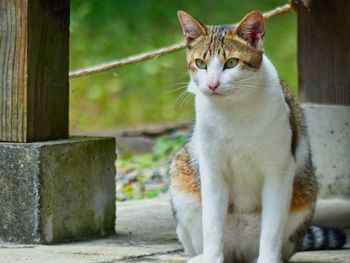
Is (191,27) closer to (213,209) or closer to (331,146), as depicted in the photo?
(213,209)

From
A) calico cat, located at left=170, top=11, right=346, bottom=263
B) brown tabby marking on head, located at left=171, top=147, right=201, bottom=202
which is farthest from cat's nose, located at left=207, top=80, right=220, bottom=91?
brown tabby marking on head, located at left=171, top=147, right=201, bottom=202

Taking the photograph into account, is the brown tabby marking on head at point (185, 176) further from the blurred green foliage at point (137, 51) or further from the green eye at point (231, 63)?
the blurred green foliage at point (137, 51)

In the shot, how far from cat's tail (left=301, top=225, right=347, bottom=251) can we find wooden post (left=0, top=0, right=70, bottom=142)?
1.47m

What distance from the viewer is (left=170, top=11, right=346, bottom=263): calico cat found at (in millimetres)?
4355

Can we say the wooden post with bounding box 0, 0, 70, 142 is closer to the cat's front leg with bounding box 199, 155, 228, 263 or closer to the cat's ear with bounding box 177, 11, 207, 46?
the cat's ear with bounding box 177, 11, 207, 46

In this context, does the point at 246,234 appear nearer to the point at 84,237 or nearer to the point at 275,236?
the point at 275,236

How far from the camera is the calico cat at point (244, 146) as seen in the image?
171 inches

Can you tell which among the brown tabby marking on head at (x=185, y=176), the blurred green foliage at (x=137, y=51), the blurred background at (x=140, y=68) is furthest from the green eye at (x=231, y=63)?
the blurred green foliage at (x=137, y=51)

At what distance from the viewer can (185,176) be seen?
15.9 feet

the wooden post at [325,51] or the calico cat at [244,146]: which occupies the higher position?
the wooden post at [325,51]

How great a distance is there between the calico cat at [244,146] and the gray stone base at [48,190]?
889 mm

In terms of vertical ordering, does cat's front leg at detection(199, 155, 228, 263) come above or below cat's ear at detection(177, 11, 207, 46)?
below

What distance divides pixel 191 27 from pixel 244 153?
2.07ft

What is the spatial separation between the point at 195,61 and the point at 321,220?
2.02 metres
